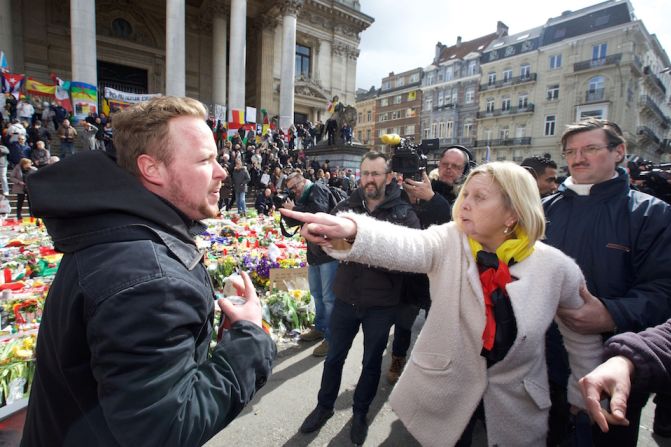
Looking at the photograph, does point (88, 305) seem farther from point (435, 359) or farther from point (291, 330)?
point (291, 330)

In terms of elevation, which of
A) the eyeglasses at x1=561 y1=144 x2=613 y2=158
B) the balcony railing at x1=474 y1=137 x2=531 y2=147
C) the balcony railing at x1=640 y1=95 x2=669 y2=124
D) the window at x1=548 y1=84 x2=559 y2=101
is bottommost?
the eyeglasses at x1=561 y1=144 x2=613 y2=158

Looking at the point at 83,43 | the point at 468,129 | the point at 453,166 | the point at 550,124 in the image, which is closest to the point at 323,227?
the point at 453,166

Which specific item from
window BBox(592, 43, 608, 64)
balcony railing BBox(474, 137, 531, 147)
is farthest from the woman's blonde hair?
balcony railing BBox(474, 137, 531, 147)

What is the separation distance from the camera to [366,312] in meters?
2.70

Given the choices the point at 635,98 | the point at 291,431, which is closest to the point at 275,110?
the point at 291,431

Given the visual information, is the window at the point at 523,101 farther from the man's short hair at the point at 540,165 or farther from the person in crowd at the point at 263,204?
the man's short hair at the point at 540,165

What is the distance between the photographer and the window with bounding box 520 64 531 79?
38.8 metres

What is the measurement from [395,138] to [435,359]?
2.04 metres

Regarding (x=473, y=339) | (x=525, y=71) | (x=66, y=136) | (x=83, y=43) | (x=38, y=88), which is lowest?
(x=473, y=339)

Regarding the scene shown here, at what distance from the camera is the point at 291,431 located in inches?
105

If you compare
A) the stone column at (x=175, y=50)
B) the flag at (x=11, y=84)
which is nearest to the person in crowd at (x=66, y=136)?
the flag at (x=11, y=84)

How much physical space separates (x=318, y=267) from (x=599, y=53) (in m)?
42.7

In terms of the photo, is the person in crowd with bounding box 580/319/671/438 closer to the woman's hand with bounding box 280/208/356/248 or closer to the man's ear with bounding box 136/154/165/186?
the woman's hand with bounding box 280/208/356/248

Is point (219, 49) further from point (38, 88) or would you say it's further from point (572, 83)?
point (572, 83)
